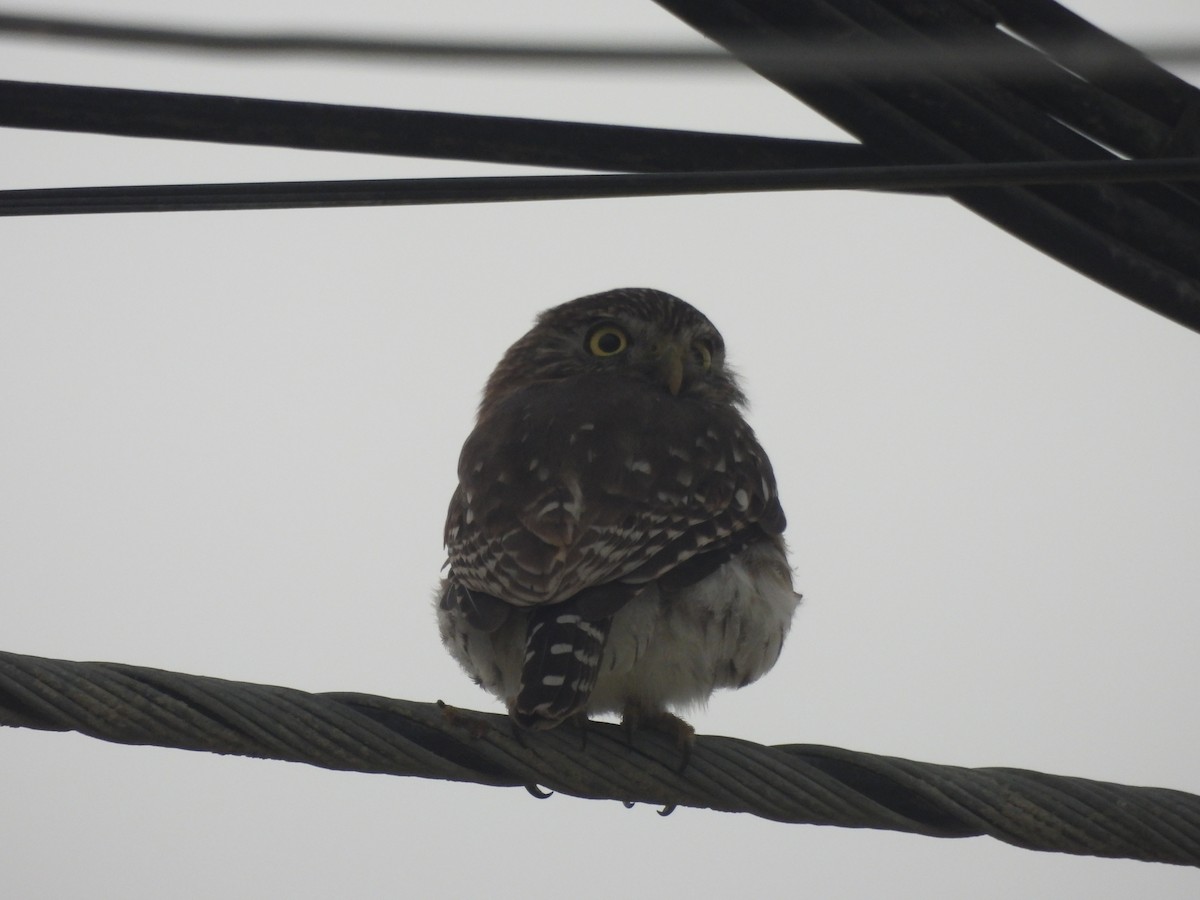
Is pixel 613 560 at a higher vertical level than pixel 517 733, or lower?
higher

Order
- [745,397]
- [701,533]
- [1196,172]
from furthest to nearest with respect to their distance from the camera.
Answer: [745,397] < [701,533] < [1196,172]

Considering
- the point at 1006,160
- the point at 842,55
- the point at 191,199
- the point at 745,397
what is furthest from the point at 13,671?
the point at 745,397

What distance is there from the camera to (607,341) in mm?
7262

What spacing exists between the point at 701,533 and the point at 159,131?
2311 millimetres

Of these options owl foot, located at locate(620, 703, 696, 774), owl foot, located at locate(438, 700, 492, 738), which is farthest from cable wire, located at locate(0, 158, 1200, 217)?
owl foot, located at locate(620, 703, 696, 774)

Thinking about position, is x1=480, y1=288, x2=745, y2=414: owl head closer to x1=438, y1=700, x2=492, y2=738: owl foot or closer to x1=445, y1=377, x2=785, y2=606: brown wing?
x1=445, y1=377, x2=785, y2=606: brown wing

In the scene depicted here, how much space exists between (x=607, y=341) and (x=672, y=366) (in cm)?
52

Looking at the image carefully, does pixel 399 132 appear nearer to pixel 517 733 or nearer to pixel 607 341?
pixel 517 733

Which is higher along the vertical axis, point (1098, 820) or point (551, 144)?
point (551, 144)

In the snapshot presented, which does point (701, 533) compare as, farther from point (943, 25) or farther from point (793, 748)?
point (943, 25)

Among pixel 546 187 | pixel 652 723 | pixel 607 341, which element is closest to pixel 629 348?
pixel 607 341

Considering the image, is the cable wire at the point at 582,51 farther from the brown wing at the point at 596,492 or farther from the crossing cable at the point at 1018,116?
the brown wing at the point at 596,492

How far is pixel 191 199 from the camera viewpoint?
367 cm

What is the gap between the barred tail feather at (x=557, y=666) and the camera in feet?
14.8
